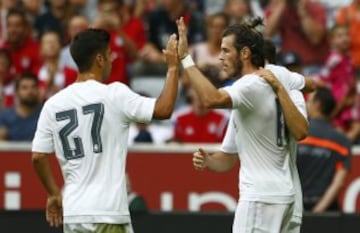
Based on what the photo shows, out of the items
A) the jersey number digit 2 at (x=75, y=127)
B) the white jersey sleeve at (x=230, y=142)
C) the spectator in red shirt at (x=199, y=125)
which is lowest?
the spectator in red shirt at (x=199, y=125)

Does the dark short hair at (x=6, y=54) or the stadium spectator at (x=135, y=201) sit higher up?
the dark short hair at (x=6, y=54)

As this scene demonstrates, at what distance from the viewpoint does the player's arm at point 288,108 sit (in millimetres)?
7777

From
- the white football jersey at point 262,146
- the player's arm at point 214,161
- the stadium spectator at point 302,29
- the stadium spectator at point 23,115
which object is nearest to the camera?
the white football jersey at point 262,146

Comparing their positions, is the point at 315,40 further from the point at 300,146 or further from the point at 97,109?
the point at 97,109

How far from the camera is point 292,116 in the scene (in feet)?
25.6

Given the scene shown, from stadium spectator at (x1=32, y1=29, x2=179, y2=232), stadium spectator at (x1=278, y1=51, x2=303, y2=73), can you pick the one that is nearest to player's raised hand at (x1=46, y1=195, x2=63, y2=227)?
stadium spectator at (x1=32, y1=29, x2=179, y2=232)

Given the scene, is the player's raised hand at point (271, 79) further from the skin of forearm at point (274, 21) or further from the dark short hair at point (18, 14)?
the dark short hair at point (18, 14)

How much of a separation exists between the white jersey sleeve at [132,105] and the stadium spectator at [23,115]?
5.18m

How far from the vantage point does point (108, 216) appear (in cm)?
765

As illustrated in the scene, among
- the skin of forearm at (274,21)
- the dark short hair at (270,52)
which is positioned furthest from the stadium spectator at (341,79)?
the dark short hair at (270,52)

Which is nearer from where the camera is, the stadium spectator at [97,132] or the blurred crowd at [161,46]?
the stadium spectator at [97,132]

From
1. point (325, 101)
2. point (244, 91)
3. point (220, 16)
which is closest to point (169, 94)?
point (244, 91)

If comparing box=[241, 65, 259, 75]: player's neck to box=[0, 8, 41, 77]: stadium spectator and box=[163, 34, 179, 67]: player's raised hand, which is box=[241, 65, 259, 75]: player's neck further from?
box=[0, 8, 41, 77]: stadium spectator

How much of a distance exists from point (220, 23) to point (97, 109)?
616 centimetres
